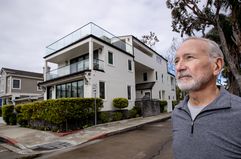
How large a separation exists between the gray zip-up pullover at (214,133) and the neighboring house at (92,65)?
12.4 meters

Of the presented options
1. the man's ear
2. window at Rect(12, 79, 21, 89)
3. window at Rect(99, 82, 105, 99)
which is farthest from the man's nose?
window at Rect(12, 79, 21, 89)

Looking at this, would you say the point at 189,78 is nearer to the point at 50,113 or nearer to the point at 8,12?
the point at 50,113

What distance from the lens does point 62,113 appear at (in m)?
A: 12.1

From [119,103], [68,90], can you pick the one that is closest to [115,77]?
[119,103]

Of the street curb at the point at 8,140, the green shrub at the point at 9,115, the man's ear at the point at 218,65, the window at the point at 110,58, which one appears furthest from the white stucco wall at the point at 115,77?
the man's ear at the point at 218,65

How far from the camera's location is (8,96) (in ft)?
104

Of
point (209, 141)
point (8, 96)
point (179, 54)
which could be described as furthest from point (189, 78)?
point (8, 96)

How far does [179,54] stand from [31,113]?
607 inches

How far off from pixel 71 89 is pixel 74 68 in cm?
184

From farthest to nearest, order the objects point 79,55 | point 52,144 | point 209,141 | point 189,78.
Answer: point 79,55
point 52,144
point 189,78
point 209,141

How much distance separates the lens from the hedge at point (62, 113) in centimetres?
1224

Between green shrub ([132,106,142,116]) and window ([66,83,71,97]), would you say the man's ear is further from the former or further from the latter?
green shrub ([132,106,142,116])

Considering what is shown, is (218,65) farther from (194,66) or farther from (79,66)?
(79,66)

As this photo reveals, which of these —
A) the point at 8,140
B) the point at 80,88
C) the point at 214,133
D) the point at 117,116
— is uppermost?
the point at 80,88
